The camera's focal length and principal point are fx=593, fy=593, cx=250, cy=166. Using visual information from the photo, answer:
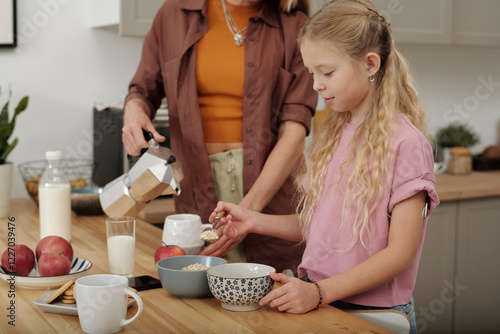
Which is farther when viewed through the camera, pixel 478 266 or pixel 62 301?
pixel 478 266

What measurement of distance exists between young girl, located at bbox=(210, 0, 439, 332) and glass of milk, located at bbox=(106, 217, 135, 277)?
0.22 m

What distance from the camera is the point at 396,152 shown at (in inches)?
47.1

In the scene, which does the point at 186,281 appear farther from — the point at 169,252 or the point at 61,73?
the point at 61,73

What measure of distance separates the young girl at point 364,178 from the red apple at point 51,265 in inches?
13.0

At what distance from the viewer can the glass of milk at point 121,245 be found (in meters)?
1.32

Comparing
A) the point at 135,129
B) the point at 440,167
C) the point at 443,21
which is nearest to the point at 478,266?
the point at 440,167

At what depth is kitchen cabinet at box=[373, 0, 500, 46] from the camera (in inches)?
111

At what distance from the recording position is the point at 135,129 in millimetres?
1457

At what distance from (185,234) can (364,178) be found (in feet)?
1.39

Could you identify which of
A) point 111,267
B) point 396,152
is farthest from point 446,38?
point 111,267

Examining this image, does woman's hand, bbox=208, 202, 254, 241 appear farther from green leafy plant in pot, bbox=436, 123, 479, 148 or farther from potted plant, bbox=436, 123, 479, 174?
green leafy plant in pot, bbox=436, 123, 479, 148

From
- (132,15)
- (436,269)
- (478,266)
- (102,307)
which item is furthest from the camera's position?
(478,266)

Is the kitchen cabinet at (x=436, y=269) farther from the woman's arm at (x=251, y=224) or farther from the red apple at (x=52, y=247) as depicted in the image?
the red apple at (x=52, y=247)

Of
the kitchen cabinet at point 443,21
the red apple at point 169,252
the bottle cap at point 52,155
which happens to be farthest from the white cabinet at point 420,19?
the red apple at point 169,252
